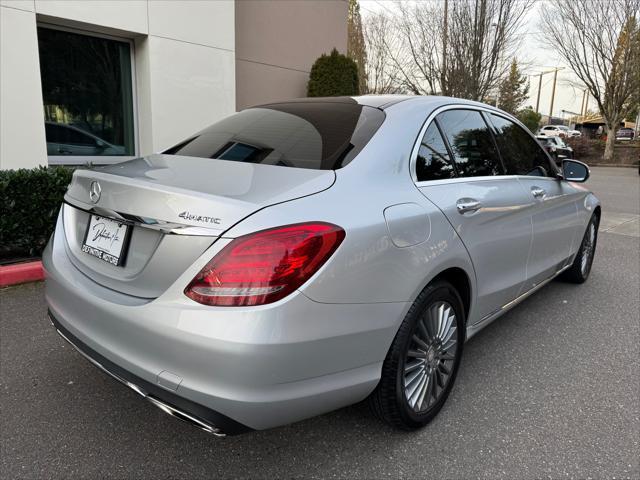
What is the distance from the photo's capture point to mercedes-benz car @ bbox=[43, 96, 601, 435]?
5.74 ft

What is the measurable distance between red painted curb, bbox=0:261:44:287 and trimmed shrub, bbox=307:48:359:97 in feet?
23.3

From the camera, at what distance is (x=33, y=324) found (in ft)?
11.9

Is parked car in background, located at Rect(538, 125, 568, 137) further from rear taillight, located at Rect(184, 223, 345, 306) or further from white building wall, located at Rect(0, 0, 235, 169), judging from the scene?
rear taillight, located at Rect(184, 223, 345, 306)

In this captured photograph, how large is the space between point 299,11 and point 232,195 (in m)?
9.54

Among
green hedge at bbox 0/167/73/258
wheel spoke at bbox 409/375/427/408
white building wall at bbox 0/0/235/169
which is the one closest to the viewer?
wheel spoke at bbox 409/375/427/408

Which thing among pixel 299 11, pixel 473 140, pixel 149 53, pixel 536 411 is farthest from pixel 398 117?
pixel 299 11

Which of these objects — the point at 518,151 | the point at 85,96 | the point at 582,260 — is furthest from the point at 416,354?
the point at 85,96

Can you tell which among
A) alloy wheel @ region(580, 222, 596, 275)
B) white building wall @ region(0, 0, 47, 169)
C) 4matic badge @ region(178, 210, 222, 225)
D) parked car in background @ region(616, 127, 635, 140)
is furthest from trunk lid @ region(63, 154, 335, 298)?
parked car in background @ region(616, 127, 635, 140)

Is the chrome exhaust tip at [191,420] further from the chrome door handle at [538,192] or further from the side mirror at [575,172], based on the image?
the side mirror at [575,172]

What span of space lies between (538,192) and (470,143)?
2.64 ft

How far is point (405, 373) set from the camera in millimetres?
2303

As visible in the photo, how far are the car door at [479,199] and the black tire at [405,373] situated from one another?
0.32 meters

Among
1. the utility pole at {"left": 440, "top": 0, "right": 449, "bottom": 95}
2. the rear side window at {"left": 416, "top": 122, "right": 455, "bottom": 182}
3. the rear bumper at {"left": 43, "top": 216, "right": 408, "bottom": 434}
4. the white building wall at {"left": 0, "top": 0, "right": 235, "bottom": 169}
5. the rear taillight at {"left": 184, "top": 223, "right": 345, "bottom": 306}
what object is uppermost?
the utility pole at {"left": 440, "top": 0, "right": 449, "bottom": 95}

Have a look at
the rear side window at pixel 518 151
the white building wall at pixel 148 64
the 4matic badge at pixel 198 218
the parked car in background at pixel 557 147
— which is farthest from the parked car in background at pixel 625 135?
the 4matic badge at pixel 198 218
